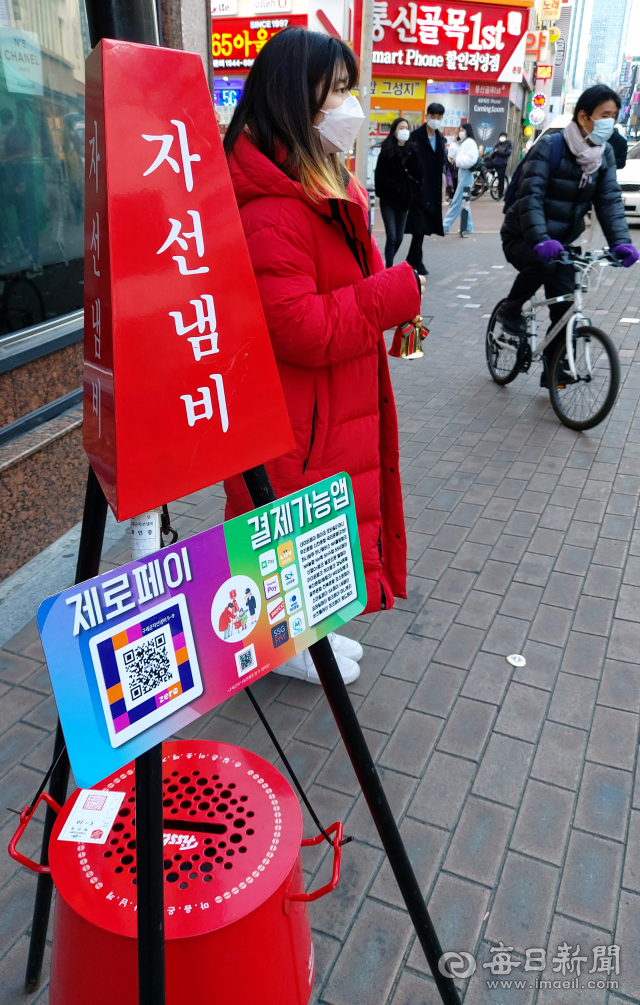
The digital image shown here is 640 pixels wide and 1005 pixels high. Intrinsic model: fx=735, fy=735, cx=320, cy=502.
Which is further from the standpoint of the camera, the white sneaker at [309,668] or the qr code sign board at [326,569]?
the white sneaker at [309,668]

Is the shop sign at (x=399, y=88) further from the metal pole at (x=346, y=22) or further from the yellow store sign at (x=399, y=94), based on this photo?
the metal pole at (x=346, y=22)

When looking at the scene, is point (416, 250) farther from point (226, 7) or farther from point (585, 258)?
point (226, 7)

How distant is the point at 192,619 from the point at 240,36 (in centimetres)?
2016

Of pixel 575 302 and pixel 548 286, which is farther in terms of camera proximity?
pixel 548 286

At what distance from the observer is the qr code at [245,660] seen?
4.05 ft

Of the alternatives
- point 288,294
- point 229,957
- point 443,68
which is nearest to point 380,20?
point 443,68

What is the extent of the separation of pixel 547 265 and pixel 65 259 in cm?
303

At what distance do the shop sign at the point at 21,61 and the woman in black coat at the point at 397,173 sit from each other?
5540 mm

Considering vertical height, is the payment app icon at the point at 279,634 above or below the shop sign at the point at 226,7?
below

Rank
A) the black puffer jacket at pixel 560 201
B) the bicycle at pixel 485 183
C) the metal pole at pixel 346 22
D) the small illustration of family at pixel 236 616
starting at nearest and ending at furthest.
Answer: the small illustration of family at pixel 236 616
the black puffer jacket at pixel 560 201
the metal pole at pixel 346 22
the bicycle at pixel 485 183

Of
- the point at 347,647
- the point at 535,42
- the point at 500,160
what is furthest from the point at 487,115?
the point at 347,647

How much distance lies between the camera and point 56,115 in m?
4.09

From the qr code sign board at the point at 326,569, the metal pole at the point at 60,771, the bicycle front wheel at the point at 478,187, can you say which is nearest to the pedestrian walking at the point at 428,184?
the metal pole at the point at 60,771

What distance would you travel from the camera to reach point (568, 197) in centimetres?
466
